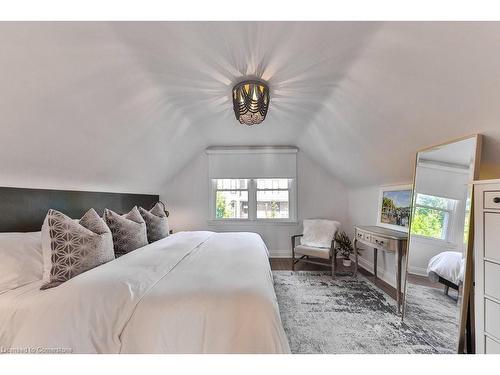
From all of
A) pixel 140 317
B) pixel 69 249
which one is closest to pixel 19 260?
pixel 69 249

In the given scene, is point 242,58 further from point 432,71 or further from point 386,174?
point 386,174

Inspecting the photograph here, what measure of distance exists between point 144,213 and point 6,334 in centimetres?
175

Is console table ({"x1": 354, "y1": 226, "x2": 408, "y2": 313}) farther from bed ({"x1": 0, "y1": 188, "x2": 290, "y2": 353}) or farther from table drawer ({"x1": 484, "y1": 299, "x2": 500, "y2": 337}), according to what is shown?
bed ({"x1": 0, "y1": 188, "x2": 290, "y2": 353})

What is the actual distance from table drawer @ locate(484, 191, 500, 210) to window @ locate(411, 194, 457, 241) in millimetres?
329

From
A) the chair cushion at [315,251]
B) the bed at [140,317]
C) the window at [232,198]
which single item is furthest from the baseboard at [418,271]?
the window at [232,198]

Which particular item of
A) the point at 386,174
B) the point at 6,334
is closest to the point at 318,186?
the point at 386,174

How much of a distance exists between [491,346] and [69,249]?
8.96 ft

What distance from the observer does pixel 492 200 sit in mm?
1348

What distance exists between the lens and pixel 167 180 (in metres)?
4.32

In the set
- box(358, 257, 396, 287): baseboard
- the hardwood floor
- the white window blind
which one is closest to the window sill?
the hardwood floor

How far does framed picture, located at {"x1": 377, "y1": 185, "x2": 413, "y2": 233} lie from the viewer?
277 cm

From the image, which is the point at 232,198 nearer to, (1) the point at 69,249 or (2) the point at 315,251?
(2) the point at 315,251

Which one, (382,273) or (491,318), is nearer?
(491,318)

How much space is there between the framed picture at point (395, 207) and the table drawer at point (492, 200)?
129 cm
